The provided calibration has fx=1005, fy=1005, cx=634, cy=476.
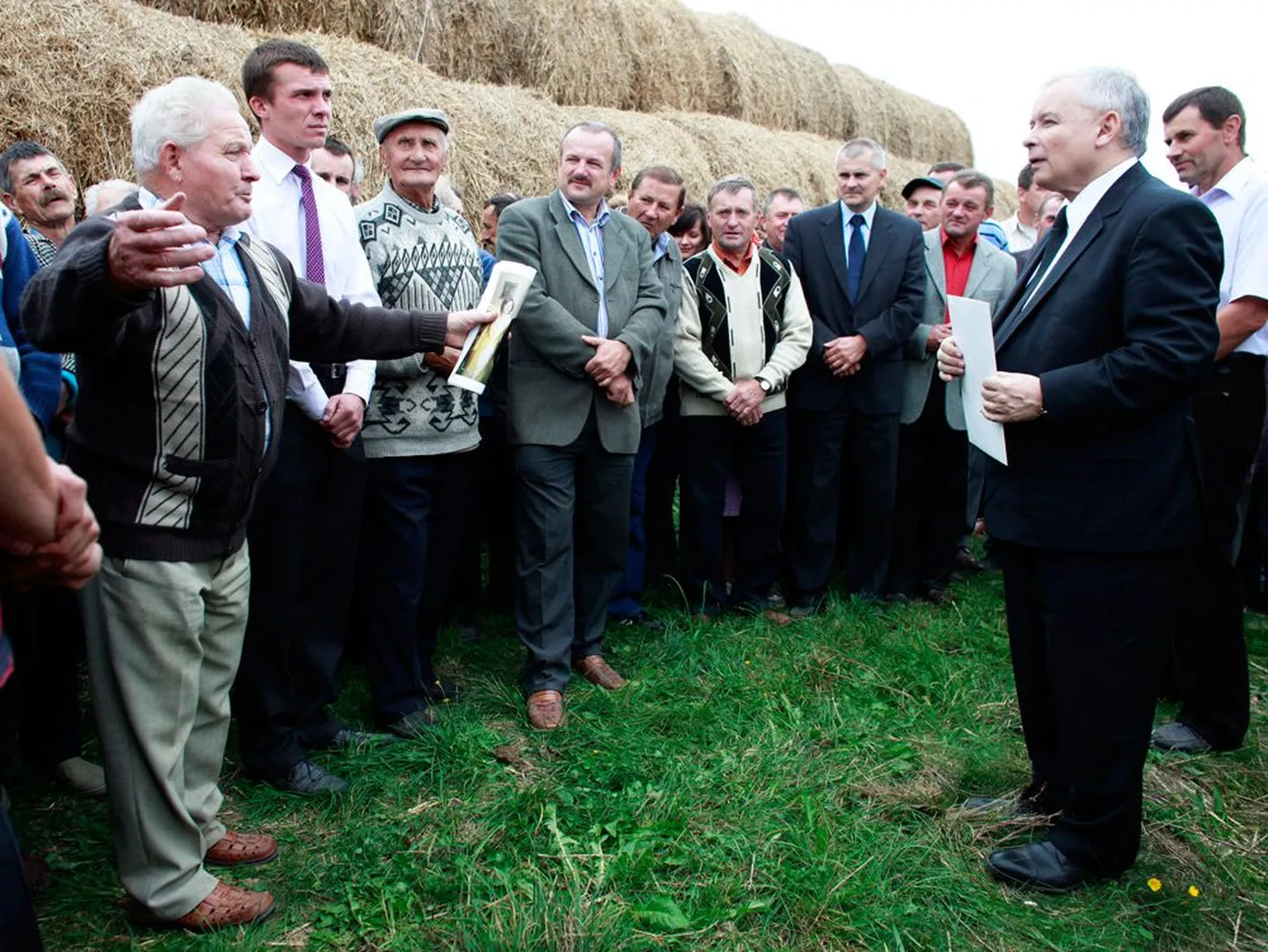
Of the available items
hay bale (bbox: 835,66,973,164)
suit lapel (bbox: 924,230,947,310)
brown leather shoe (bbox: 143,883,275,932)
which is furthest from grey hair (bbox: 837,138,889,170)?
hay bale (bbox: 835,66,973,164)

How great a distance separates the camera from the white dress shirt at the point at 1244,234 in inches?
141

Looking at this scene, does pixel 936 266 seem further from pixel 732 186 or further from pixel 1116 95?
pixel 1116 95

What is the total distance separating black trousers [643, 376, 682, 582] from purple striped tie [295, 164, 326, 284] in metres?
2.33

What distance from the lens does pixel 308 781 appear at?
132 inches

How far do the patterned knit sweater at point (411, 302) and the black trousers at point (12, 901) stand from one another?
2.20 metres

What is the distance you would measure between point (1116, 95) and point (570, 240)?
7.14 feet

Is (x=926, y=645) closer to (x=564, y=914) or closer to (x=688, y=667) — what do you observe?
(x=688, y=667)

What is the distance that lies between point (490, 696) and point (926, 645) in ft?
6.80

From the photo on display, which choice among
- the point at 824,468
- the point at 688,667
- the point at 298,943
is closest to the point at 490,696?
the point at 688,667

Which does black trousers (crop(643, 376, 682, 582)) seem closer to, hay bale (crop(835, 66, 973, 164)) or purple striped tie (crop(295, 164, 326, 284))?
purple striped tie (crop(295, 164, 326, 284))

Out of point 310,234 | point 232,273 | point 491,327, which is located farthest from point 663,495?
point 232,273

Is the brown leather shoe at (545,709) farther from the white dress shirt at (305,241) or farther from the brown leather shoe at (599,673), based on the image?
the white dress shirt at (305,241)

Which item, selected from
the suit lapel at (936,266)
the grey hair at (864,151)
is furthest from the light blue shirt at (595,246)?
the suit lapel at (936,266)

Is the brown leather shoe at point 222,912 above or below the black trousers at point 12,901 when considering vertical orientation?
below
